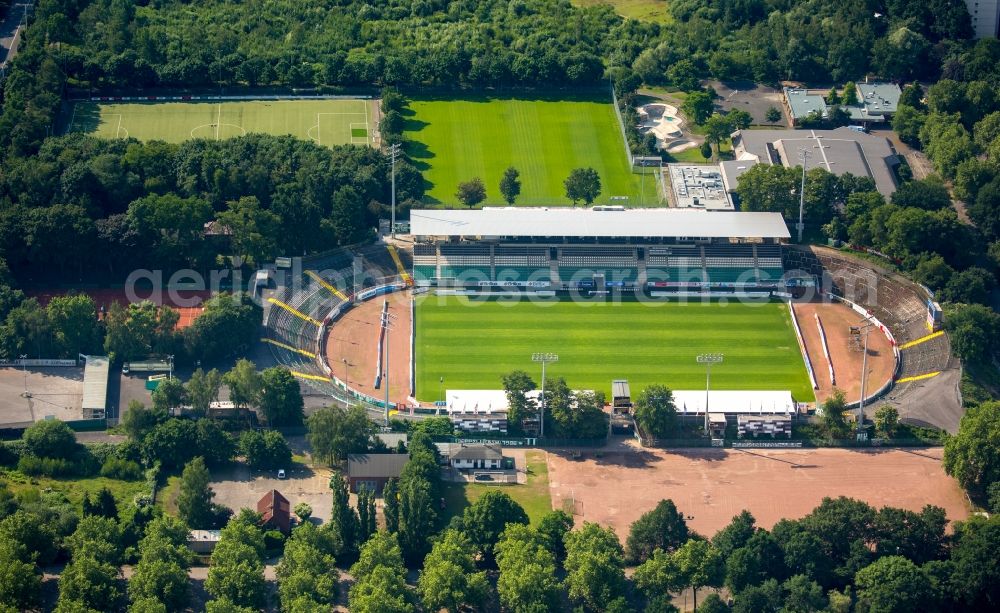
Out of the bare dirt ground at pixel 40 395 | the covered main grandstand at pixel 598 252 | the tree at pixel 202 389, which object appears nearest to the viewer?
the tree at pixel 202 389

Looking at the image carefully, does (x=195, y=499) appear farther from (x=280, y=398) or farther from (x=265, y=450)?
(x=280, y=398)

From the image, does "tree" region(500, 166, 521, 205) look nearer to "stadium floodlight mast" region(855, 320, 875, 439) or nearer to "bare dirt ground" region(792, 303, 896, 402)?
"bare dirt ground" region(792, 303, 896, 402)

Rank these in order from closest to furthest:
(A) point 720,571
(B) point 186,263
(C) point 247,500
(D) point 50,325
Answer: (A) point 720,571 → (C) point 247,500 → (D) point 50,325 → (B) point 186,263

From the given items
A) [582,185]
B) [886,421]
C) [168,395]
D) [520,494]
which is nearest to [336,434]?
[168,395]

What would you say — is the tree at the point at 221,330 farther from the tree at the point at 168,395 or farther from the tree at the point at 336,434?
the tree at the point at 336,434

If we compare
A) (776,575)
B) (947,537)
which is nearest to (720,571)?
(776,575)

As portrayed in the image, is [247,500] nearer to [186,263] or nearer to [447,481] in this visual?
[447,481]

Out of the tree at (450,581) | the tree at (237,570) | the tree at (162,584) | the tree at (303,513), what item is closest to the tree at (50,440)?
the tree at (237,570)
